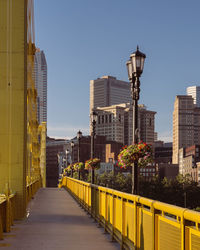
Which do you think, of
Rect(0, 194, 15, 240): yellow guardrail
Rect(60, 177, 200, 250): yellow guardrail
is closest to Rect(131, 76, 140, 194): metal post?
Rect(60, 177, 200, 250): yellow guardrail

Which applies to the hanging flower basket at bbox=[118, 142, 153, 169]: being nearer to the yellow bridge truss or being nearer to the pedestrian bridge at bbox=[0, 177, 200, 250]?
the pedestrian bridge at bbox=[0, 177, 200, 250]

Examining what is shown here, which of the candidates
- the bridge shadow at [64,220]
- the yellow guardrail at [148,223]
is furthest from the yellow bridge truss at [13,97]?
the yellow guardrail at [148,223]

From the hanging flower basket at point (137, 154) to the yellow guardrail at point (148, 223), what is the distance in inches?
42.8

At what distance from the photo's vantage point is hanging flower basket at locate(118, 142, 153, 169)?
1448cm

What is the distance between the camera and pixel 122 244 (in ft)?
34.6

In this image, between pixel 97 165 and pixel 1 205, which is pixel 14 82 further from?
pixel 97 165

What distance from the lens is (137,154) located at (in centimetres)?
1448

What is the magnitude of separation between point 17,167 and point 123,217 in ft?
26.9

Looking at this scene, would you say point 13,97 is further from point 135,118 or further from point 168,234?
point 168,234

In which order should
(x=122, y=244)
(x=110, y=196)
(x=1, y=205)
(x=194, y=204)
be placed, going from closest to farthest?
(x=122, y=244), (x=110, y=196), (x=1, y=205), (x=194, y=204)

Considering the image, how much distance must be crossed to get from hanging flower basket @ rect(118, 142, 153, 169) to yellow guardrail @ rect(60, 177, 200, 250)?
42.8 inches

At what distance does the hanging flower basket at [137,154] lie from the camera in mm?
14477

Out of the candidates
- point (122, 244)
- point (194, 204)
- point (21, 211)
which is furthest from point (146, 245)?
point (194, 204)

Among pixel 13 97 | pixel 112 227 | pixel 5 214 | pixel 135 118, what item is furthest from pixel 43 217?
pixel 112 227
